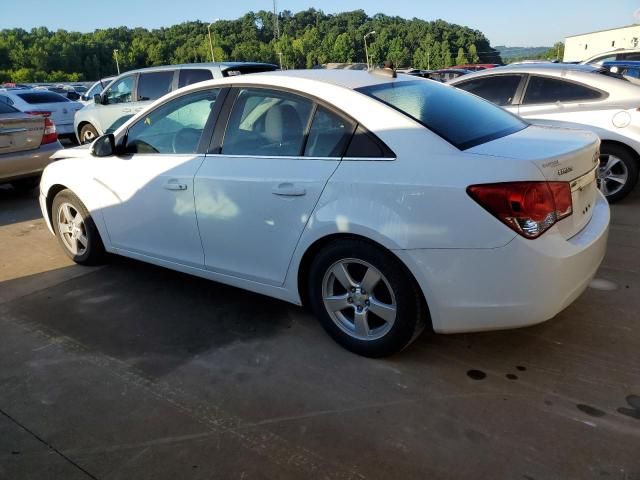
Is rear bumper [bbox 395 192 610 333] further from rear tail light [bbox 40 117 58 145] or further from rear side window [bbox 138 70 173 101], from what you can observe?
rear side window [bbox 138 70 173 101]

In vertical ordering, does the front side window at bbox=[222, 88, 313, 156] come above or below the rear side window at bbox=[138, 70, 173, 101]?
below

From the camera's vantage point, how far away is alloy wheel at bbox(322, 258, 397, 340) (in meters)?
2.84

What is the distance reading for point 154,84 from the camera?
8.68 m

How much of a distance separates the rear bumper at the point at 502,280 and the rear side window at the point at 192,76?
614 centimetres

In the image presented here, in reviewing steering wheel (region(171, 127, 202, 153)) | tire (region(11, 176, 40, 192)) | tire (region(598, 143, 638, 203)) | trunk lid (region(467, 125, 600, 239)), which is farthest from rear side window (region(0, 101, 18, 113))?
tire (region(598, 143, 638, 203))

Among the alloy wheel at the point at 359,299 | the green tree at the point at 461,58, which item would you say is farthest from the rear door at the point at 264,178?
the green tree at the point at 461,58

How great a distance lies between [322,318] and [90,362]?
4.56ft

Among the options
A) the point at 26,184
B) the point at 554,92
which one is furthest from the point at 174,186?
the point at 26,184

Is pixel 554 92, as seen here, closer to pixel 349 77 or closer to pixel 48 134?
pixel 349 77

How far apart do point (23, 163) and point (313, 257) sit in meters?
5.63

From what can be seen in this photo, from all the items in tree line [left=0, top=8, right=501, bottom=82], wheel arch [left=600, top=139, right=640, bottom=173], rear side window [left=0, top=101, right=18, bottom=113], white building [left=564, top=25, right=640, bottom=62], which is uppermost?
tree line [left=0, top=8, right=501, bottom=82]

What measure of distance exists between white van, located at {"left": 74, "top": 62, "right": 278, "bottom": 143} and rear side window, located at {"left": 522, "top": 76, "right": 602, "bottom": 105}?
3919mm

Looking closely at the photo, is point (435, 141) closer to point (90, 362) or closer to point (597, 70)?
point (90, 362)

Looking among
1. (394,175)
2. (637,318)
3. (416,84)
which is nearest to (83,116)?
(416,84)
